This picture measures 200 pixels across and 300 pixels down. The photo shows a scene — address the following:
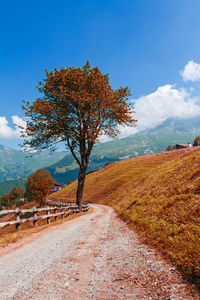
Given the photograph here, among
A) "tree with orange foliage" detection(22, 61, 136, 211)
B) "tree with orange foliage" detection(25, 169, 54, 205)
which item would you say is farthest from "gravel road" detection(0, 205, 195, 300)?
"tree with orange foliage" detection(25, 169, 54, 205)

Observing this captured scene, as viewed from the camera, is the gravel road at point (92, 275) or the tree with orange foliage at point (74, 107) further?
the tree with orange foliage at point (74, 107)

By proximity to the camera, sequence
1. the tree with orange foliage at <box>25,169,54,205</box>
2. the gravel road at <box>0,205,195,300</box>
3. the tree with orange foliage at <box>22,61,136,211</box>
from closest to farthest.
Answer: the gravel road at <box>0,205,195,300</box> < the tree with orange foliage at <box>22,61,136,211</box> < the tree with orange foliage at <box>25,169,54,205</box>

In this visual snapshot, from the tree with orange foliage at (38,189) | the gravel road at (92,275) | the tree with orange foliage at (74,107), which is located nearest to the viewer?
the gravel road at (92,275)

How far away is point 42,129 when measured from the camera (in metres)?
19.3

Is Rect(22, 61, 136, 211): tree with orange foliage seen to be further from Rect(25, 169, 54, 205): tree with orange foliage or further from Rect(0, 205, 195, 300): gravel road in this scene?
Rect(25, 169, 54, 205): tree with orange foliage

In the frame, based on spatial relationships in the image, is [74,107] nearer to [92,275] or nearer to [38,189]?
[92,275]

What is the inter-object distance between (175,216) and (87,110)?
1531 cm

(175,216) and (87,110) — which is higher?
(87,110)

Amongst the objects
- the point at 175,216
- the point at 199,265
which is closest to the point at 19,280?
the point at 199,265

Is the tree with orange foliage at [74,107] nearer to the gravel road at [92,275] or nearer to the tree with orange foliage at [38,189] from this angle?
the gravel road at [92,275]

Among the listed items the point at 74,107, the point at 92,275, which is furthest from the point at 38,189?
the point at 92,275

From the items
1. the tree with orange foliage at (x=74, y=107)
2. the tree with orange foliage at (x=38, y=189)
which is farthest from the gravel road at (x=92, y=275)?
the tree with orange foliage at (x=38, y=189)

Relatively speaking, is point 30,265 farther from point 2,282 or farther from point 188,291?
point 188,291

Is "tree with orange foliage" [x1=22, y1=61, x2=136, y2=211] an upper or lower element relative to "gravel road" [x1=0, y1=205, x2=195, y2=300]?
upper
